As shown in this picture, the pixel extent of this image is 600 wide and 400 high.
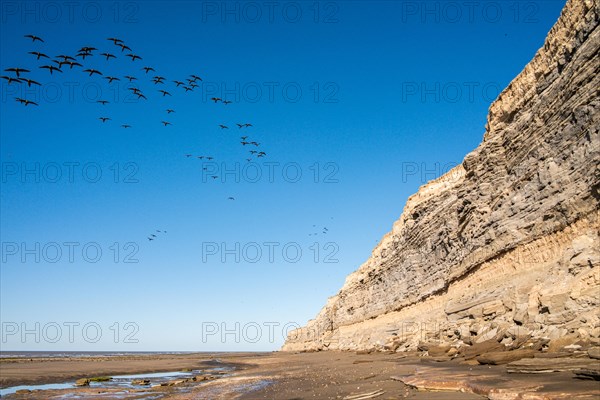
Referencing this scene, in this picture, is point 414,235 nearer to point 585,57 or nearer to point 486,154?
point 486,154

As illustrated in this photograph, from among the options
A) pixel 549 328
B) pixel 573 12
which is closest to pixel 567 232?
pixel 549 328

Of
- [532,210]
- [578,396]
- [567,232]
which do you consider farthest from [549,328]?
[532,210]

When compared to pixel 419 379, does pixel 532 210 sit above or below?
above

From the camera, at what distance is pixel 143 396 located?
1981 cm

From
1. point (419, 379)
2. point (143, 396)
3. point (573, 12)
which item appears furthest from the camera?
point (573, 12)

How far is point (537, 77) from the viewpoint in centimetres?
2581

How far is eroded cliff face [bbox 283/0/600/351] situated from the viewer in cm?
1639

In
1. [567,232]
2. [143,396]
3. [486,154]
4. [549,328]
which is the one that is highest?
[486,154]

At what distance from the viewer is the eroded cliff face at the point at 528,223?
1639 cm

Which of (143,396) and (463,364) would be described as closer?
(463,364)

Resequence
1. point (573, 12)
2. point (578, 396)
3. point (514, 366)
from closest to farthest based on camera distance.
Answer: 1. point (578, 396)
2. point (514, 366)
3. point (573, 12)

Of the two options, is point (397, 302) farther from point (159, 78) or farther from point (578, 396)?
point (578, 396)

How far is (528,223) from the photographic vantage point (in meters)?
23.8

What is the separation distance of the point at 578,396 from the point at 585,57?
17.9 meters
